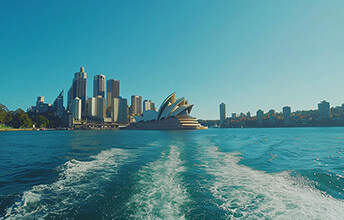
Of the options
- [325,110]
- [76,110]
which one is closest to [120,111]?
[76,110]

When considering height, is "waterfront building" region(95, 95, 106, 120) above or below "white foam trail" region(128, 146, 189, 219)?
above

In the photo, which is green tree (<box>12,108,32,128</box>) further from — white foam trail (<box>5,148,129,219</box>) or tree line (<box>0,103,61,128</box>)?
white foam trail (<box>5,148,129,219</box>)

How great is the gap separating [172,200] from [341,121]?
518 ft

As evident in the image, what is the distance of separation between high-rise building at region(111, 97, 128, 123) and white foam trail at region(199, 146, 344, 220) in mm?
165304

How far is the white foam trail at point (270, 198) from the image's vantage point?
4305 mm

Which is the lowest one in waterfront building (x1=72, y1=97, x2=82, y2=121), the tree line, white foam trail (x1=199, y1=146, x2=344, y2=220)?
white foam trail (x1=199, y1=146, x2=344, y2=220)

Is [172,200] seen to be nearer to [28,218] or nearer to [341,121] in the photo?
[28,218]

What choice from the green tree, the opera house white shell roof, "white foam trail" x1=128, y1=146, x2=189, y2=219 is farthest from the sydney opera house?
"white foam trail" x1=128, y1=146, x2=189, y2=219

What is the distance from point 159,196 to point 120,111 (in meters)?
171

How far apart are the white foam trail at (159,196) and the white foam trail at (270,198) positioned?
3.80ft

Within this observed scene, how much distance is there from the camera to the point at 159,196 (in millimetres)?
5488

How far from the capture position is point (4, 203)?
4.70 m

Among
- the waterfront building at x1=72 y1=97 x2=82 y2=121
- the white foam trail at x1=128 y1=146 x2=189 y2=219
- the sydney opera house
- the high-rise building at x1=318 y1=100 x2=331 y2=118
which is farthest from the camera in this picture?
the waterfront building at x1=72 y1=97 x2=82 y2=121

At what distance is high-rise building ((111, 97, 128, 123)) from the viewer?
16662 centimetres
